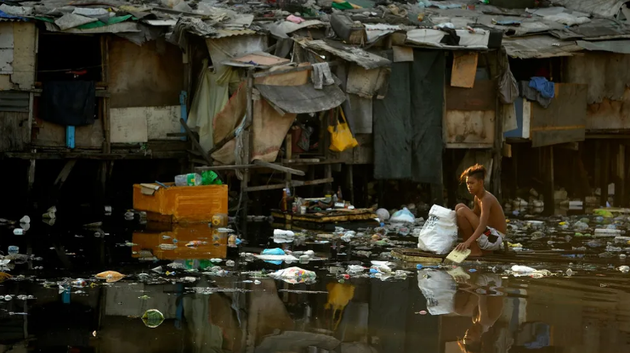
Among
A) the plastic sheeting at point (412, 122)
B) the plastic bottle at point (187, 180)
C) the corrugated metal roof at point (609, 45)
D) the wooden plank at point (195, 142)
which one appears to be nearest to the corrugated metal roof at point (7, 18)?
the wooden plank at point (195, 142)

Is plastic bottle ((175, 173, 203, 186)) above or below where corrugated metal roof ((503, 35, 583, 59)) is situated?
below

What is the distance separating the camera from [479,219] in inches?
440

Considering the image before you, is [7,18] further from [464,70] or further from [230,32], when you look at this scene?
[464,70]

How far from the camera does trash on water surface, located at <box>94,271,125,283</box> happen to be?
9.96 m

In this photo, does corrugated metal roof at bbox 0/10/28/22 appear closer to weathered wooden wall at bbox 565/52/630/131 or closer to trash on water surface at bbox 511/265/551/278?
trash on water surface at bbox 511/265/551/278

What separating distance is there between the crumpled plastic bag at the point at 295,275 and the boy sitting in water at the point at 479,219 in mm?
1809

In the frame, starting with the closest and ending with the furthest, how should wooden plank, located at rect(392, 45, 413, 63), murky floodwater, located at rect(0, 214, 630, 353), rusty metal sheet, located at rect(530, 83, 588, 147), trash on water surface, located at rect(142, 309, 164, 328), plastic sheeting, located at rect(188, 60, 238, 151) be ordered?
1. murky floodwater, located at rect(0, 214, 630, 353)
2. trash on water surface, located at rect(142, 309, 164, 328)
3. plastic sheeting, located at rect(188, 60, 238, 151)
4. wooden plank, located at rect(392, 45, 413, 63)
5. rusty metal sheet, located at rect(530, 83, 588, 147)

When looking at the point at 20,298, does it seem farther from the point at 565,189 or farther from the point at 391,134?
the point at 565,189

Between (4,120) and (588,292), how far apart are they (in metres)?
10.7

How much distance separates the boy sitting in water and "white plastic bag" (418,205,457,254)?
11cm

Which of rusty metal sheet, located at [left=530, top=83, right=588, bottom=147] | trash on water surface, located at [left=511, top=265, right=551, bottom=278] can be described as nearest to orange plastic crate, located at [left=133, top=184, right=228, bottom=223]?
trash on water surface, located at [left=511, top=265, right=551, bottom=278]

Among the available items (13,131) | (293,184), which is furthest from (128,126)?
(293,184)

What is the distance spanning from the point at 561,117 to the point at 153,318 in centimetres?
1351

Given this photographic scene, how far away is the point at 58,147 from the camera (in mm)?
17359
